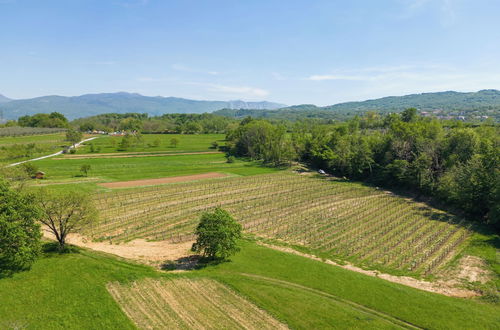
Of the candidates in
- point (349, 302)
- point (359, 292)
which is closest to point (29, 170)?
point (349, 302)

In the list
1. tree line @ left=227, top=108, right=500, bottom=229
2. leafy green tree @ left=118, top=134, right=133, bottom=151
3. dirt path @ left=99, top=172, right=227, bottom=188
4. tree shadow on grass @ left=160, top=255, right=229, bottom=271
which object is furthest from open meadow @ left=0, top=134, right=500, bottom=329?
leafy green tree @ left=118, top=134, right=133, bottom=151

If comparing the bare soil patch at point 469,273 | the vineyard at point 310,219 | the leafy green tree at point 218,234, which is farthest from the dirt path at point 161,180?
the bare soil patch at point 469,273

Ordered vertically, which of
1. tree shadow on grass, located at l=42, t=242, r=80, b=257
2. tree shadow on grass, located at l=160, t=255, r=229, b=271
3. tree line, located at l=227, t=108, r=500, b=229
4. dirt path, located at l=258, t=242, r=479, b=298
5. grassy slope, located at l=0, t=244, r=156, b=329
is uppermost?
tree line, located at l=227, t=108, r=500, b=229

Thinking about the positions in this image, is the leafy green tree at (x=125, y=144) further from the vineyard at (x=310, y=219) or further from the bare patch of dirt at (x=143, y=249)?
the bare patch of dirt at (x=143, y=249)

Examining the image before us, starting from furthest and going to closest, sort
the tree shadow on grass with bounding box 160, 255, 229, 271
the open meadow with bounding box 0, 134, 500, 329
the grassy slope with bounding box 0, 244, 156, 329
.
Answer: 1. the tree shadow on grass with bounding box 160, 255, 229, 271
2. the open meadow with bounding box 0, 134, 500, 329
3. the grassy slope with bounding box 0, 244, 156, 329

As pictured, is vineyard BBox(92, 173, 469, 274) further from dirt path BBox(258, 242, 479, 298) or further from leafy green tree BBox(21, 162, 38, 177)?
leafy green tree BBox(21, 162, 38, 177)

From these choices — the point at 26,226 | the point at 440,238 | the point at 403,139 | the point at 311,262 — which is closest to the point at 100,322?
the point at 26,226
